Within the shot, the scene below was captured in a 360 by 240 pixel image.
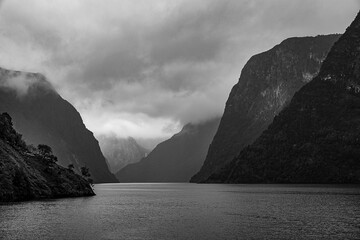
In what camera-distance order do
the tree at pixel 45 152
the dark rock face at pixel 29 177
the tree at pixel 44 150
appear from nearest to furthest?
the dark rock face at pixel 29 177 < the tree at pixel 45 152 < the tree at pixel 44 150

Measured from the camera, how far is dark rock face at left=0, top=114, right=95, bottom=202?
127m

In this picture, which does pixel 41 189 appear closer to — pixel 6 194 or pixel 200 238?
pixel 6 194

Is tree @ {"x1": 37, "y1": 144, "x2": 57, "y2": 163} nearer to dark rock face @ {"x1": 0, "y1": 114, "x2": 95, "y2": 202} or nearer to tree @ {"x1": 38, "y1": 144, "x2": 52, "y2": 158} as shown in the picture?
tree @ {"x1": 38, "y1": 144, "x2": 52, "y2": 158}

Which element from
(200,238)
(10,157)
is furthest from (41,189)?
(200,238)

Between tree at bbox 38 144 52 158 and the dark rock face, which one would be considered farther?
tree at bbox 38 144 52 158

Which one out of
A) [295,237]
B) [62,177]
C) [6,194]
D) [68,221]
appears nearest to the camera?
[295,237]

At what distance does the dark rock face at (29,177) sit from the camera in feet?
417

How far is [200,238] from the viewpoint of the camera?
61.4 m

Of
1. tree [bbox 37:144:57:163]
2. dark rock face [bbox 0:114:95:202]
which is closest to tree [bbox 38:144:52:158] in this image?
tree [bbox 37:144:57:163]

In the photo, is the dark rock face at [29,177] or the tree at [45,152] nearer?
the dark rock face at [29,177]

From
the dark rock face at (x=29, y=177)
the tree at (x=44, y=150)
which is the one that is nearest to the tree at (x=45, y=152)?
the tree at (x=44, y=150)

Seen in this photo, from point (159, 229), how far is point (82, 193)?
4386 inches

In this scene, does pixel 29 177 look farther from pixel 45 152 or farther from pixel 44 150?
pixel 45 152

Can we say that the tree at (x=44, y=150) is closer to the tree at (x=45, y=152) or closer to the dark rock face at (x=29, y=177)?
the tree at (x=45, y=152)
